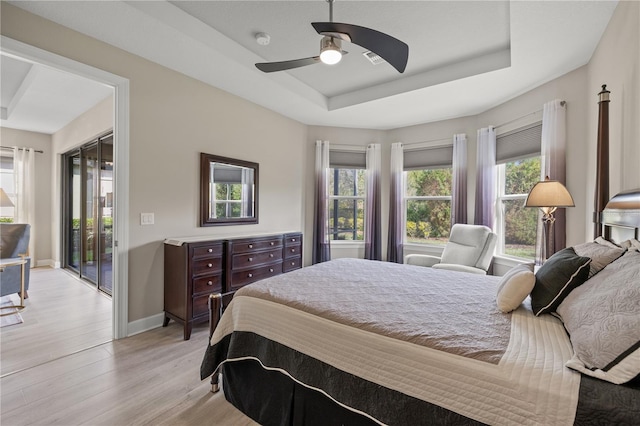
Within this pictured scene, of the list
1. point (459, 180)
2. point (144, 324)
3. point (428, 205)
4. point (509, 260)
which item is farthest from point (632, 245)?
point (144, 324)

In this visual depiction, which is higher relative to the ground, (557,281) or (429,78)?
(429,78)

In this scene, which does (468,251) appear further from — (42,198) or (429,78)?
(42,198)

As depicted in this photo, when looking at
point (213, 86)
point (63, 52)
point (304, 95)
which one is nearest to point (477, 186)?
point (304, 95)

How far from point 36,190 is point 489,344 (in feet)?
24.5

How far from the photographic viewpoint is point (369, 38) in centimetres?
175

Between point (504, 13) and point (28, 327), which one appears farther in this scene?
point (28, 327)

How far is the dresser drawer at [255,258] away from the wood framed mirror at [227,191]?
0.57 metres

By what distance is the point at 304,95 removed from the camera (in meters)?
3.68

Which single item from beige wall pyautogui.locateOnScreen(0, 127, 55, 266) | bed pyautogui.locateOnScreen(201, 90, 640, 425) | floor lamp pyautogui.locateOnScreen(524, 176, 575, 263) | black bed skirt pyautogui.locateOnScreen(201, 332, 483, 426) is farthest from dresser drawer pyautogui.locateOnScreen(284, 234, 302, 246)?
beige wall pyautogui.locateOnScreen(0, 127, 55, 266)

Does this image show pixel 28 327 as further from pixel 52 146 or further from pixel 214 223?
pixel 52 146

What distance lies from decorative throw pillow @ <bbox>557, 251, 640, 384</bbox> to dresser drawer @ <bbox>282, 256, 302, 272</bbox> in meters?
3.02

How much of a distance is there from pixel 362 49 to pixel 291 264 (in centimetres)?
272

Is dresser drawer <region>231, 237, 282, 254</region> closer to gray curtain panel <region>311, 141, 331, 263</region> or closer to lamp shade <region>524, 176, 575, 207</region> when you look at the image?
gray curtain panel <region>311, 141, 331, 263</region>

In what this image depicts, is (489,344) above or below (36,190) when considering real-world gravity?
below
